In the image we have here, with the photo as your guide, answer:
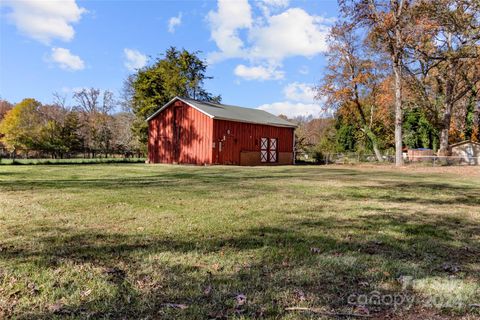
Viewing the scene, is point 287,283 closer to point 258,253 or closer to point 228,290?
point 228,290

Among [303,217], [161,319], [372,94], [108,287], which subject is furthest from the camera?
[372,94]

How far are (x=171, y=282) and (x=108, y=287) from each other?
43 centimetres

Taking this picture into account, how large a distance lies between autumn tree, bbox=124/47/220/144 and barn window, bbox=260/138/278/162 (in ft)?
37.7

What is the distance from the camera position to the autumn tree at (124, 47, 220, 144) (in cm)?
3195

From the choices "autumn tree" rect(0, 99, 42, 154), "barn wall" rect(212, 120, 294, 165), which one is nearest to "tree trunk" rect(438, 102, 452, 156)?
"barn wall" rect(212, 120, 294, 165)

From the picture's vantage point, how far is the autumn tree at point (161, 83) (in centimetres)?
3195

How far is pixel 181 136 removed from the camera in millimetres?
23156

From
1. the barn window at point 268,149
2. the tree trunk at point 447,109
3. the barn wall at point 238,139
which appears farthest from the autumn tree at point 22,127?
the tree trunk at point 447,109

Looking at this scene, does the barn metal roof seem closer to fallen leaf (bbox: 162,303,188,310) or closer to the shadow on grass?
the shadow on grass

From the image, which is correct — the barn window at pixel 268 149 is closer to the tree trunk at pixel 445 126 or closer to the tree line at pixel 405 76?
the tree line at pixel 405 76

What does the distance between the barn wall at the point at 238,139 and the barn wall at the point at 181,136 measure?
610mm

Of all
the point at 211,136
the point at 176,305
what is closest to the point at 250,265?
the point at 176,305

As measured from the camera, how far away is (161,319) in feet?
6.61

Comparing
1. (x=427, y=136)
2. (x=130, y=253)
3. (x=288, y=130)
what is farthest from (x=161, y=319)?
(x=427, y=136)
